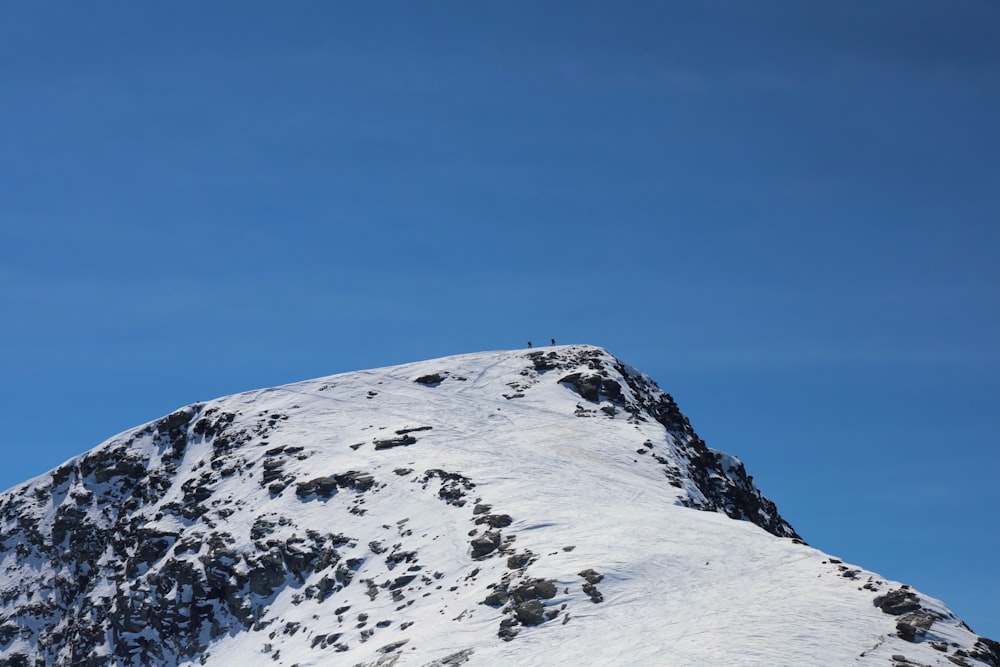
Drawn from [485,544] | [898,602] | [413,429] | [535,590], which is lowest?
[898,602]

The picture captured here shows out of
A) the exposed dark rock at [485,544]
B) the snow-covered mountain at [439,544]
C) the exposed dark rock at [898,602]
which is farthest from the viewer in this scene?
the exposed dark rock at [485,544]

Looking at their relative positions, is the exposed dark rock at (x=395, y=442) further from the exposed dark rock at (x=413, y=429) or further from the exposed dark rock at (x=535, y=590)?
the exposed dark rock at (x=535, y=590)

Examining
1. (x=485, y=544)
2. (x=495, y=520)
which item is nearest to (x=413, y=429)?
(x=495, y=520)

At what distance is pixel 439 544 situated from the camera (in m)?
60.0

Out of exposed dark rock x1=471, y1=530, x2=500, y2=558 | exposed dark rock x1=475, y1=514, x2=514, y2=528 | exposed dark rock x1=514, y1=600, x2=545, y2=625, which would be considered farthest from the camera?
exposed dark rock x1=475, y1=514, x2=514, y2=528

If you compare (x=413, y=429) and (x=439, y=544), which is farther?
(x=413, y=429)

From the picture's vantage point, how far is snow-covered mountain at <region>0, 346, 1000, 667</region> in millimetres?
44156

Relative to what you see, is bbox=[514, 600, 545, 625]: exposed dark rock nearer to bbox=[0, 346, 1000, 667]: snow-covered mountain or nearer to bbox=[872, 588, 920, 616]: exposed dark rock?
bbox=[0, 346, 1000, 667]: snow-covered mountain

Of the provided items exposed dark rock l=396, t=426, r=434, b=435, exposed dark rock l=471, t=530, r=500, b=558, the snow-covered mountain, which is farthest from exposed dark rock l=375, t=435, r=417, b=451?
exposed dark rock l=471, t=530, r=500, b=558

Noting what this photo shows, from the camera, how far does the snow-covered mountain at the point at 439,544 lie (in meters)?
44.2

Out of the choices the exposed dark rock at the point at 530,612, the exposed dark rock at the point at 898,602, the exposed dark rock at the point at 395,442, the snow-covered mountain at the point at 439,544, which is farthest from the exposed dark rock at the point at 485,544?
the exposed dark rock at the point at 395,442

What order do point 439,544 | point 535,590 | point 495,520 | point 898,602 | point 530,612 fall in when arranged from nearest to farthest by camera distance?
point 898,602, point 530,612, point 535,590, point 495,520, point 439,544

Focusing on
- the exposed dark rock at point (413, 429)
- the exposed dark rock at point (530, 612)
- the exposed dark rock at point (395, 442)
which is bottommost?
the exposed dark rock at point (530, 612)

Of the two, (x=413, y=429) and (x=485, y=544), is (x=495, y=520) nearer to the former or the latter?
(x=485, y=544)
